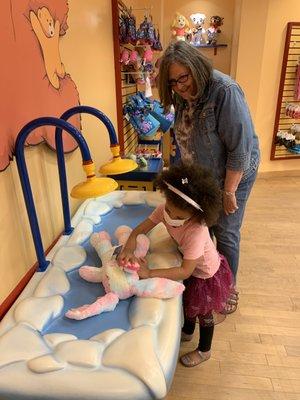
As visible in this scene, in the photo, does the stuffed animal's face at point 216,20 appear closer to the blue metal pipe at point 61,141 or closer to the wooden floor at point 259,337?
the wooden floor at point 259,337

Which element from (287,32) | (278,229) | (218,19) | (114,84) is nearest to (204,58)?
(114,84)

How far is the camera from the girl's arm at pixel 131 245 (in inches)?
40.5

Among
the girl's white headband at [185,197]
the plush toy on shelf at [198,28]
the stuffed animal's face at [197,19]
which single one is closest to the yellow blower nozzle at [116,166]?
the girl's white headband at [185,197]

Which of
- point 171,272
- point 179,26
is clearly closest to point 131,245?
point 171,272

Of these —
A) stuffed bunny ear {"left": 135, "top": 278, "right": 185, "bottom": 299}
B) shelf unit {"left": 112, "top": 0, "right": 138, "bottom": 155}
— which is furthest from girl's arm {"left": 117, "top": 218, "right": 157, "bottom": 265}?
shelf unit {"left": 112, "top": 0, "right": 138, "bottom": 155}

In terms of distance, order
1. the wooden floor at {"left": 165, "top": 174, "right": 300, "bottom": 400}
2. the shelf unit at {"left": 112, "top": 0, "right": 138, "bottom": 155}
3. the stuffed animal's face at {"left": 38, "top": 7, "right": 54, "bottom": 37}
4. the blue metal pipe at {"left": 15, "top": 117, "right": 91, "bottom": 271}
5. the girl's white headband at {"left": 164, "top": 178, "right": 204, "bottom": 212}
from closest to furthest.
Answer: the blue metal pipe at {"left": 15, "top": 117, "right": 91, "bottom": 271}, the girl's white headband at {"left": 164, "top": 178, "right": 204, "bottom": 212}, the stuffed animal's face at {"left": 38, "top": 7, "right": 54, "bottom": 37}, the wooden floor at {"left": 165, "top": 174, "right": 300, "bottom": 400}, the shelf unit at {"left": 112, "top": 0, "right": 138, "bottom": 155}

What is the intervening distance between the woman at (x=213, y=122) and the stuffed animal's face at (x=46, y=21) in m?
0.42

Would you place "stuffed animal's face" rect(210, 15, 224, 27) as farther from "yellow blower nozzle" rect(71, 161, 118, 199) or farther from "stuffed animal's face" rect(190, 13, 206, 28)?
"yellow blower nozzle" rect(71, 161, 118, 199)

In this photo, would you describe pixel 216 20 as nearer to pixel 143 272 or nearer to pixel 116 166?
pixel 116 166

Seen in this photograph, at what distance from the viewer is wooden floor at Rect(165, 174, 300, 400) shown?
128cm

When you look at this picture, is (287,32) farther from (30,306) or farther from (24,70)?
(30,306)

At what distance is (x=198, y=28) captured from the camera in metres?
3.57

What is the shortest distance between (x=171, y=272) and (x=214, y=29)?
11.1ft

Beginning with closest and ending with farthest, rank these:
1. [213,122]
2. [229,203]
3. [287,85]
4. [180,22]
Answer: [213,122] → [229,203] → [180,22] → [287,85]
